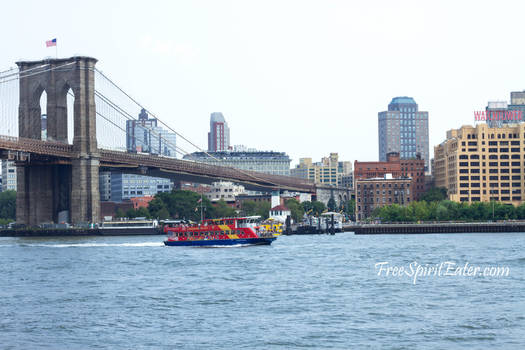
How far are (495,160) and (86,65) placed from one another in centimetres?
8455

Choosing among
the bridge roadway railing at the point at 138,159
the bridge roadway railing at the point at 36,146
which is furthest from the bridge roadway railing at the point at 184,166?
the bridge roadway railing at the point at 36,146

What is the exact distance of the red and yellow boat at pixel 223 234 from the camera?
287ft

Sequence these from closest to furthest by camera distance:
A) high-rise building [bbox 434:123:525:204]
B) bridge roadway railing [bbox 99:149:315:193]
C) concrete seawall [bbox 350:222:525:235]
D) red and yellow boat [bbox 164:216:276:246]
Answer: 1. red and yellow boat [bbox 164:216:276:246]
2. bridge roadway railing [bbox 99:149:315:193]
3. concrete seawall [bbox 350:222:525:235]
4. high-rise building [bbox 434:123:525:204]

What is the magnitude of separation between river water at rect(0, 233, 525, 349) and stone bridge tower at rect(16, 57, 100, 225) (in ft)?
176

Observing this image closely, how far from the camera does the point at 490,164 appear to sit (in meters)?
173

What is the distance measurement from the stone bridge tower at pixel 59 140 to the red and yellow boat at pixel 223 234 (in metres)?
34.2

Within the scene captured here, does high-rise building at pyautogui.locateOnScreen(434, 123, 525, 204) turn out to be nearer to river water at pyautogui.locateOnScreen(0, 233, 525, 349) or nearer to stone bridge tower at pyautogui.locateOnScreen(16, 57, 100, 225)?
stone bridge tower at pyautogui.locateOnScreen(16, 57, 100, 225)

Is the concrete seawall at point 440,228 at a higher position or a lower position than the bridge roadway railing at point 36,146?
lower

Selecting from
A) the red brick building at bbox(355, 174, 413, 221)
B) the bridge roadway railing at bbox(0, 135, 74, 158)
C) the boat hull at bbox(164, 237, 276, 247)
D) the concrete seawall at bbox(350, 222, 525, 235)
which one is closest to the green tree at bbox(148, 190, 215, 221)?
the concrete seawall at bbox(350, 222, 525, 235)

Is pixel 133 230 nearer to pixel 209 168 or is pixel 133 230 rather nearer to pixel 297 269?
pixel 209 168

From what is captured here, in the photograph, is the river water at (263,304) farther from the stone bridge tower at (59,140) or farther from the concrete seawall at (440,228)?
the concrete seawall at (440,228)

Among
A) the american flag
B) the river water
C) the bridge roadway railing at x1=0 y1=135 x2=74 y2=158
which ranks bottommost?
the river water

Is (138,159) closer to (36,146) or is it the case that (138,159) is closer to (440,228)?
(36,146)

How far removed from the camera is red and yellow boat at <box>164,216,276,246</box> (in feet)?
287
